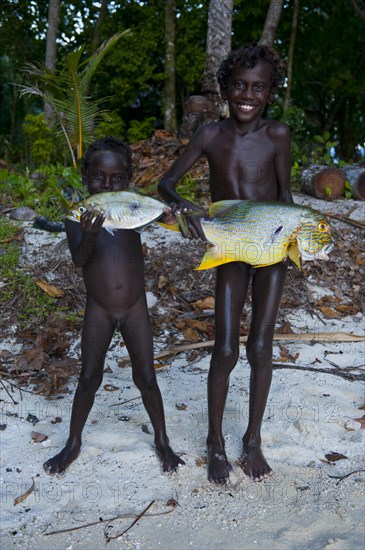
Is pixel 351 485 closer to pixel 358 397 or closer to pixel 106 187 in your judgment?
pixel 358 397

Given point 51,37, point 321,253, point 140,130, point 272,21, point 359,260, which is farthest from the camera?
point 140,130

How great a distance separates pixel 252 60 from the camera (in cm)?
285

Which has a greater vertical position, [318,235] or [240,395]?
[318,235]

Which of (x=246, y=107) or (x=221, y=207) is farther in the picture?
(x=246, y=107)

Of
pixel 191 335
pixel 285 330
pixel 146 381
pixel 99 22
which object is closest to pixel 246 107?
pixel 146 381

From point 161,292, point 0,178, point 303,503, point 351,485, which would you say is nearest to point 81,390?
point 303,503

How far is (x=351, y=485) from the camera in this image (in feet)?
10.0

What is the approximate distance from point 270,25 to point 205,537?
24.8 ft

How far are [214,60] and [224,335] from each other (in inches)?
212

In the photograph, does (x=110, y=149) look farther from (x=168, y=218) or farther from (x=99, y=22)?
(x=99, y=22)

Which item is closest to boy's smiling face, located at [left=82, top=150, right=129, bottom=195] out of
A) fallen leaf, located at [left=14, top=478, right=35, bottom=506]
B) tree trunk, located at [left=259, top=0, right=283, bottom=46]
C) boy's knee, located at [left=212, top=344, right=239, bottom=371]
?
boy's knee, located at [left=212, top=344, right=239, bottom=371]

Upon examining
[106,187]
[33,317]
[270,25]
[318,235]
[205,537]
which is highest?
[270,25]

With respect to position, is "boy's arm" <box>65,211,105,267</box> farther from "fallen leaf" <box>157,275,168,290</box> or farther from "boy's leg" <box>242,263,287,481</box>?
"fallen leaf" <box>157,275,168,290</box>

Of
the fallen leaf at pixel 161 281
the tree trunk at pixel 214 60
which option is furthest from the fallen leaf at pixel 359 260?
the tree trunk at pixel 214 60
